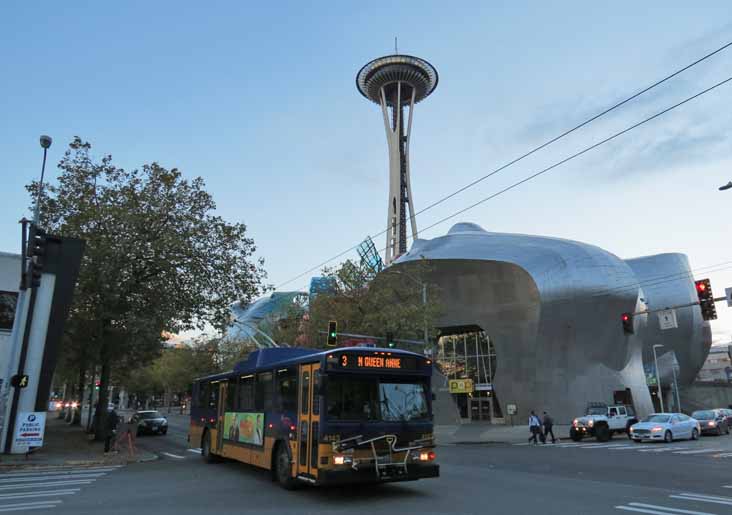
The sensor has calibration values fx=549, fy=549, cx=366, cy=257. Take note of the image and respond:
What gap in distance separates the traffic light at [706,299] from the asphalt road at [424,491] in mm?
6645

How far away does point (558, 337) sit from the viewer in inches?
1783

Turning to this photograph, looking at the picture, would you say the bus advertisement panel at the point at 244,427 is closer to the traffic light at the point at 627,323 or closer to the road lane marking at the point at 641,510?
the road lane marking at the point at 641,510

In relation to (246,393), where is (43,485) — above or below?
below

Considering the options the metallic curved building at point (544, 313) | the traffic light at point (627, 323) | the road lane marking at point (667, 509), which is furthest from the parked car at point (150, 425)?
the road lane marking at point (667, 509)

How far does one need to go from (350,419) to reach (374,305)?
83.5 feet

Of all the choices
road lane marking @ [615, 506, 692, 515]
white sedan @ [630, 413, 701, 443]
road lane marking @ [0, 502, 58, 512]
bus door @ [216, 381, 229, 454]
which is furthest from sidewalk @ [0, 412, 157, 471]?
white sedan @ [630, 413, 701, 443]

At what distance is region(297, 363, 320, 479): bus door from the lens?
1045cm

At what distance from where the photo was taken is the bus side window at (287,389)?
11742 millimetres

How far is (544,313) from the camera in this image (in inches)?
1767

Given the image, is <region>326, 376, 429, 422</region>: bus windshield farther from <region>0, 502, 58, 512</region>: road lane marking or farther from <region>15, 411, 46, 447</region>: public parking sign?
<region>15, 411, 46, 447</region>: public parking sign

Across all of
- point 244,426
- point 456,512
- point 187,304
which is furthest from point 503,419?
point 456,512

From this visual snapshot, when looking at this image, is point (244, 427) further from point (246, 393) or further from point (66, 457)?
point (66, 457)

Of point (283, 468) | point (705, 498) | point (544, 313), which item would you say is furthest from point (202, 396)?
point (544, 313)

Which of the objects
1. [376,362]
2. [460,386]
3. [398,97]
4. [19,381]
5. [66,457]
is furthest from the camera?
[398,97]
